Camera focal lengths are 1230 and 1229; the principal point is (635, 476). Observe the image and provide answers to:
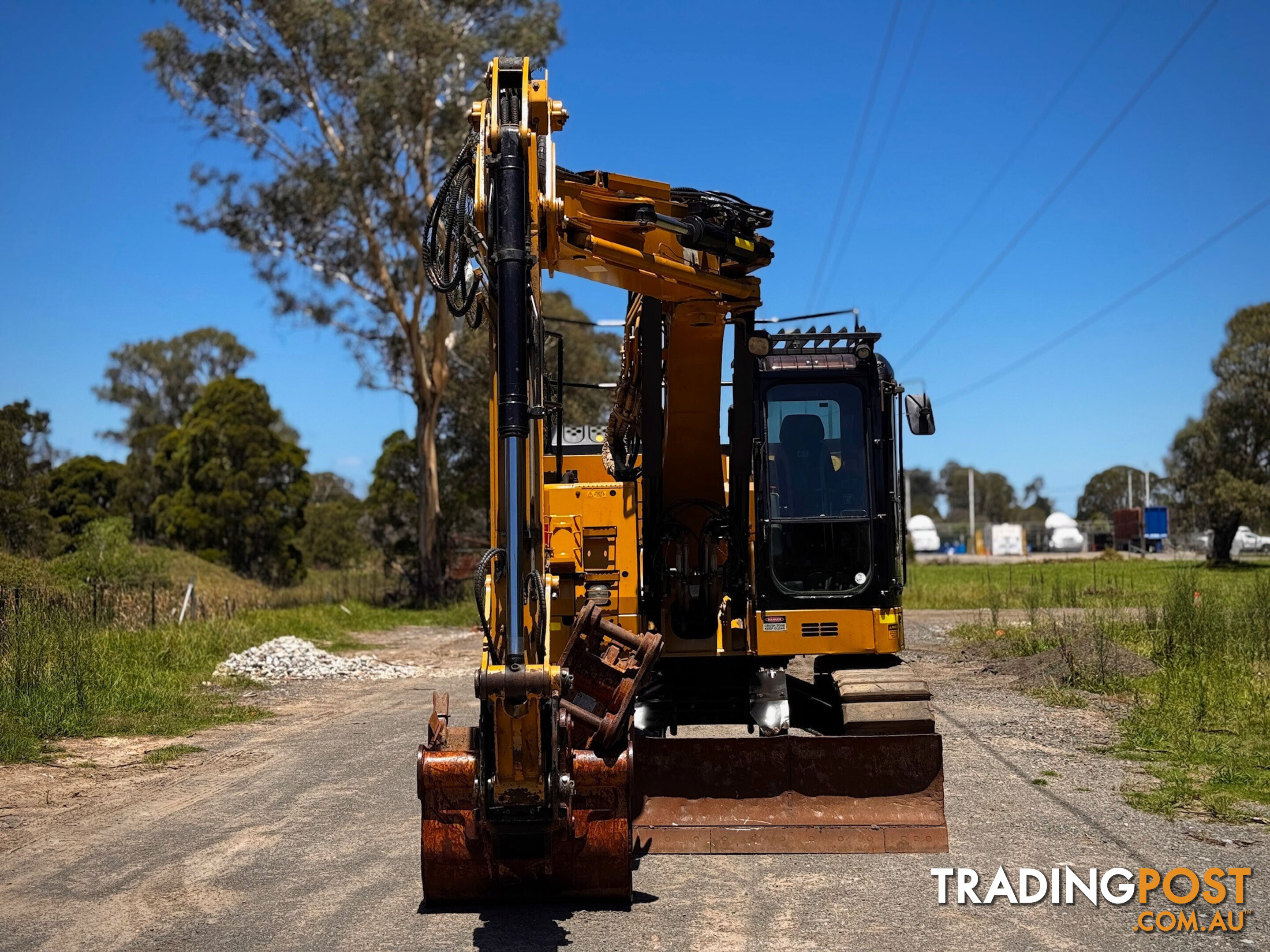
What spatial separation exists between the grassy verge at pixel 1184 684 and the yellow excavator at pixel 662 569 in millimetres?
2542

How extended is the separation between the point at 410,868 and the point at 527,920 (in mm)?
1350

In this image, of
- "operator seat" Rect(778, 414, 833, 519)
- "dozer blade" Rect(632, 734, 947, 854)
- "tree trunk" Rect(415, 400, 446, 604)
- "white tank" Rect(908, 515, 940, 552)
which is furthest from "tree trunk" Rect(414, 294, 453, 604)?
"white tank" Rect(908, 515, 940, 552)

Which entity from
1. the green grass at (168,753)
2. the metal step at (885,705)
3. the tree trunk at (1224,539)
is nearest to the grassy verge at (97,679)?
the green grass at (168,753)

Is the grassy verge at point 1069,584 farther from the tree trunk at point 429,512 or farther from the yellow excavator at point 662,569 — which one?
the tree trunk at point 429,512

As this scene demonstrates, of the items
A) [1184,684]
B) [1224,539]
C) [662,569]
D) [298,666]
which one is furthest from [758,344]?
[1224,539]

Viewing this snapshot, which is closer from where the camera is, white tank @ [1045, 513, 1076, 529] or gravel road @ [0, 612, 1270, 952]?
gravel road @ [0, 612, 1270, 952]

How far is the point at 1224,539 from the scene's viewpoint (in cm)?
4891

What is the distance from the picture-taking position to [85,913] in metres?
6.95

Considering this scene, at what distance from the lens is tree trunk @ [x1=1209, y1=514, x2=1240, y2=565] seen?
48.1 metres

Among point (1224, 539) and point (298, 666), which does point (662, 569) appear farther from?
point (1224, 539)

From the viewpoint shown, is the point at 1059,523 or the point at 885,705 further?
the point at 1059,523

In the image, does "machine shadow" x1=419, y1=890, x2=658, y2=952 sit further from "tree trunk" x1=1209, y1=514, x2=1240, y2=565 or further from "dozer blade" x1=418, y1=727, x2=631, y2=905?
"tree trunk" x1=1209, y1=514, x2=1240, y2=565

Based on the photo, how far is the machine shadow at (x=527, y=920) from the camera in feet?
20.5

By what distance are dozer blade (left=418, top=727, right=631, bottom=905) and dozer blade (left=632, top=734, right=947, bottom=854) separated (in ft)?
3.10
